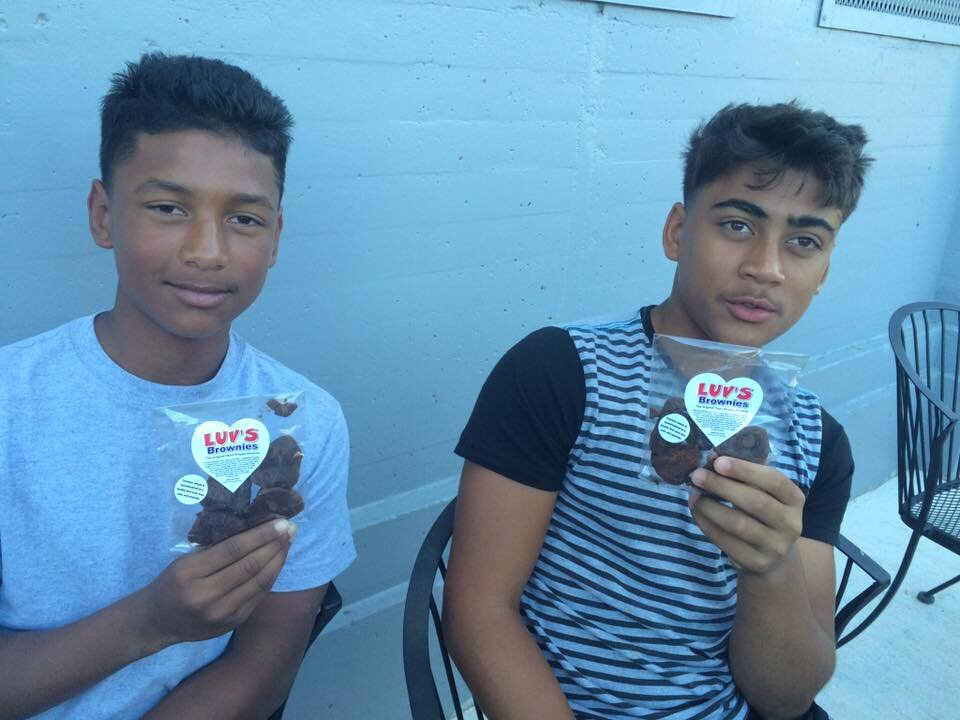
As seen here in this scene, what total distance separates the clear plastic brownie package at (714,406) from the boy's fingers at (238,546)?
59cm

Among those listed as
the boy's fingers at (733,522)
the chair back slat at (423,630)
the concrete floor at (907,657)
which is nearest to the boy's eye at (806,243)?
the boy's fingers at (733,522)

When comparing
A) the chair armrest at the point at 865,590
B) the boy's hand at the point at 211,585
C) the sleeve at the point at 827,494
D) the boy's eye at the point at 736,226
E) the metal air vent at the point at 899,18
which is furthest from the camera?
the metal air vent at the point at 899,18

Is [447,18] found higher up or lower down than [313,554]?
higher up

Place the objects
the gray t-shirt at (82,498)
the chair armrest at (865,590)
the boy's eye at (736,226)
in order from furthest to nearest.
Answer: the chair armrest at (865,590) < the boy's eye at (736,226) < the gray t-shirt at (82,498)

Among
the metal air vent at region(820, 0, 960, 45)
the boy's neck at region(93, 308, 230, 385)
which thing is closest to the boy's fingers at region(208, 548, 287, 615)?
the boy's neck at region(93, 308, 230, 385)

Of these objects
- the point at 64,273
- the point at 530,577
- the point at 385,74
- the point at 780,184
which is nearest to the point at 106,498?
the point at 64,273

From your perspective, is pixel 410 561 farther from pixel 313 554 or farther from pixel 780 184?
pixel 780 184

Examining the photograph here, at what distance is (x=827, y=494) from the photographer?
161cm

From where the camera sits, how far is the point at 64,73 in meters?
1.54

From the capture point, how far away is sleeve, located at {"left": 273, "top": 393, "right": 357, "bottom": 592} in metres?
1.47

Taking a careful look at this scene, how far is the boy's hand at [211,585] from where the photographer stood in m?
1.15

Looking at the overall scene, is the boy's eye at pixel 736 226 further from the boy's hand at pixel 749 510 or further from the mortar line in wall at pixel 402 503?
the mortar line in wall at pixel 402 503

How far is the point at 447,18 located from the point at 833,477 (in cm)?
144

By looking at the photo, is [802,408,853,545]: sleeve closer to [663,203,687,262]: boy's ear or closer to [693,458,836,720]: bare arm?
[693,458,836,720]: bare arm
